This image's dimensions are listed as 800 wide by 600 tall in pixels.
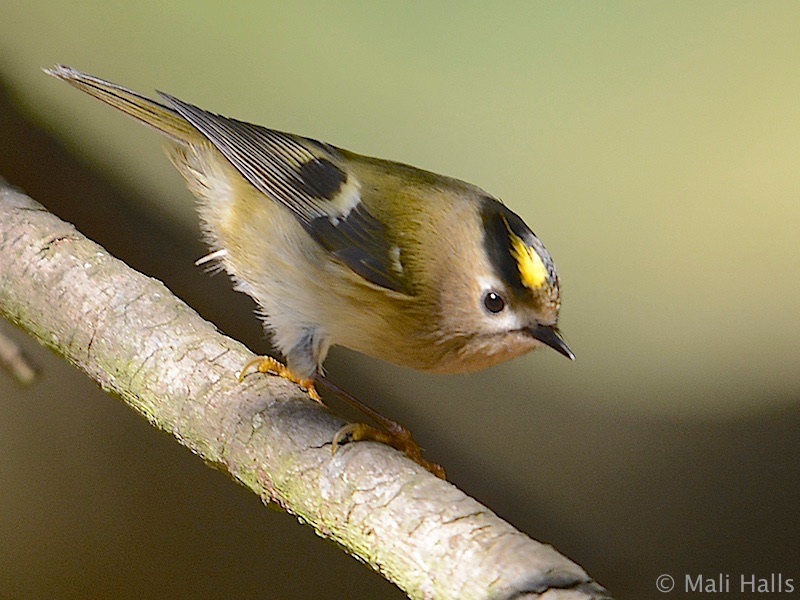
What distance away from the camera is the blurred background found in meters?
1.29

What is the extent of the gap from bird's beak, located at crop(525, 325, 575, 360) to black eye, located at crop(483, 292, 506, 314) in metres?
0.04

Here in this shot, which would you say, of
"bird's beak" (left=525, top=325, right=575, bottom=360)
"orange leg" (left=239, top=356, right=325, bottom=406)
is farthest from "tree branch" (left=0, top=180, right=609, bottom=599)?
"bird's beak" (left=525, top=325, right=575, bottom=360)

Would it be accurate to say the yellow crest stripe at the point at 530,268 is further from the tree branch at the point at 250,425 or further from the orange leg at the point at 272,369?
the orange leg at the point at 272,369

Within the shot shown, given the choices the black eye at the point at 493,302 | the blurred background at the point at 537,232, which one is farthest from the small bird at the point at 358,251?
the blurred background at the point at 537,232

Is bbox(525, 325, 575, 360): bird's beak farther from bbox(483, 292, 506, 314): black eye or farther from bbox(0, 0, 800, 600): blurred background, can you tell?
bbox(0, 0, 800, 600): blurred background

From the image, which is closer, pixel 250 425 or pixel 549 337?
pixel 549 337

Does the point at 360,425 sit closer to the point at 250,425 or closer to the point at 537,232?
the point at 250,425

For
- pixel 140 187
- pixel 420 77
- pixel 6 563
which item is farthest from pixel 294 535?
pixel 420 77

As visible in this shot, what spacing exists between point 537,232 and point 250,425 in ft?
1.79

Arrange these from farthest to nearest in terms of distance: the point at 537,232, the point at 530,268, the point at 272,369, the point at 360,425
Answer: the point at 537,232, the point at 272,369, the point at 360,425, the point at 530,268

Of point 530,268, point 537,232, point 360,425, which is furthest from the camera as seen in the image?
point 537,232

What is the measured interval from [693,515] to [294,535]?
72cm

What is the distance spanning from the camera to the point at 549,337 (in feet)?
3.29

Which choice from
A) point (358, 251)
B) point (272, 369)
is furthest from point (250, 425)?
point (358, 251)
